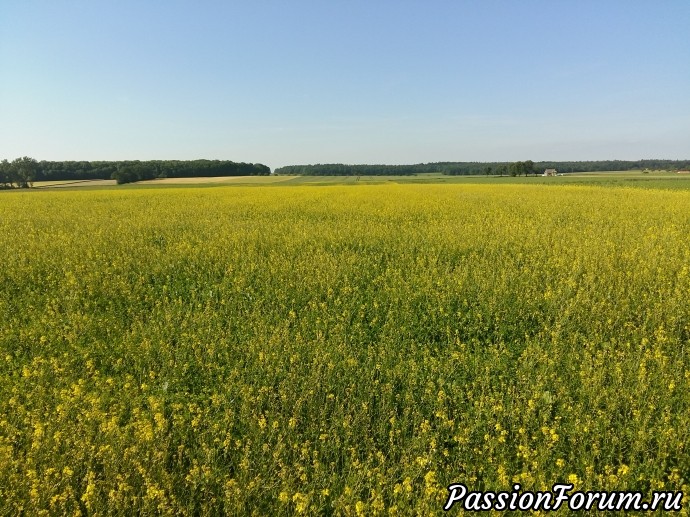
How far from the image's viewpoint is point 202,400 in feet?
12.2

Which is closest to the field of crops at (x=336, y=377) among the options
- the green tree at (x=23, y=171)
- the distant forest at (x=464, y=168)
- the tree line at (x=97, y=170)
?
the tree line at (x=97, y=170)

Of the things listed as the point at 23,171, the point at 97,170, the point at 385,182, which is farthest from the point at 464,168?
the point at 23,171

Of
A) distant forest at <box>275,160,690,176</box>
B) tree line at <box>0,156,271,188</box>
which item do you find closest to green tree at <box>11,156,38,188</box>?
tree line at <box>0,156,271,188</box>

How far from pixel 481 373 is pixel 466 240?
17.2 feet

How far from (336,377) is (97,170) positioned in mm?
83746

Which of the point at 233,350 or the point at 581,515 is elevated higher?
the point at 233,350

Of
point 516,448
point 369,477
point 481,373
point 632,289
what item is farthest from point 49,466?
point 632,289

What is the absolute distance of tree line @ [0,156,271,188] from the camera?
6234 cm

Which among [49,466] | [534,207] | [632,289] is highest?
[534,207]

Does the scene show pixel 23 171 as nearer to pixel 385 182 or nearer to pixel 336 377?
pixel 385 182

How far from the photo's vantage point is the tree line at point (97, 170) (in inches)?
2454

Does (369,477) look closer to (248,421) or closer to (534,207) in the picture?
(248,421)

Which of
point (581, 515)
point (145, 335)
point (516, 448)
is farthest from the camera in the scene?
point (145, 335)

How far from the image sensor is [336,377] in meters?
3.98
